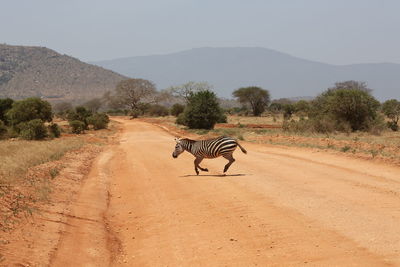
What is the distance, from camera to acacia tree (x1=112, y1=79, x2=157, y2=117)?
107m

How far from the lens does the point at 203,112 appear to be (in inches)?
1954

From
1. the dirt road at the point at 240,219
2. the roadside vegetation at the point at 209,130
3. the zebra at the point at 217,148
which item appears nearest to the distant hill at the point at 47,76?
the roadside vegetation at the point at 209,130

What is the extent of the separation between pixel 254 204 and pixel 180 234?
2547 millimetres

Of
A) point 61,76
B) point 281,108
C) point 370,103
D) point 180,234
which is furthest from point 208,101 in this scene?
point 61,76

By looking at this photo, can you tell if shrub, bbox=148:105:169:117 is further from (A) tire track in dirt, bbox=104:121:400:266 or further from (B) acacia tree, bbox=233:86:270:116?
(A) tire track in dirt, bbox=104:121:400:266

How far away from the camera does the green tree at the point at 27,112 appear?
44.4 meters

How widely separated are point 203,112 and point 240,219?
40.0 m

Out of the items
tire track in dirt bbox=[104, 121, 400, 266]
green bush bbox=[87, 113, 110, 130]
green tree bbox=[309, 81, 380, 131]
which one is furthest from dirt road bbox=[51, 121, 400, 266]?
green bush bbox=[87, 113, 110, 130]

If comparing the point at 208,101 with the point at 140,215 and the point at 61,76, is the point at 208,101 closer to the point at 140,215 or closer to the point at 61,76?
the point at 140,215

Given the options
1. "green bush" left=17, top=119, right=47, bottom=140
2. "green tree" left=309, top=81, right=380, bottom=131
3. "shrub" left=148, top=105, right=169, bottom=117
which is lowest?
"green bush" left=17, top=119, right=47, bottom=140

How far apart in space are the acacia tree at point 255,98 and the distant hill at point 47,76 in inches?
3103

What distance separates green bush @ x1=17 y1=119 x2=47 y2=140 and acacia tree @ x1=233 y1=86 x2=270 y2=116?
6089 cm

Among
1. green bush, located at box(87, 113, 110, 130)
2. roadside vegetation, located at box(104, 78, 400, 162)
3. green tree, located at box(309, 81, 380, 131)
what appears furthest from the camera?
green bush, located at box(87, 113, 110, 130)

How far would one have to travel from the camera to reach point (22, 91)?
151m
